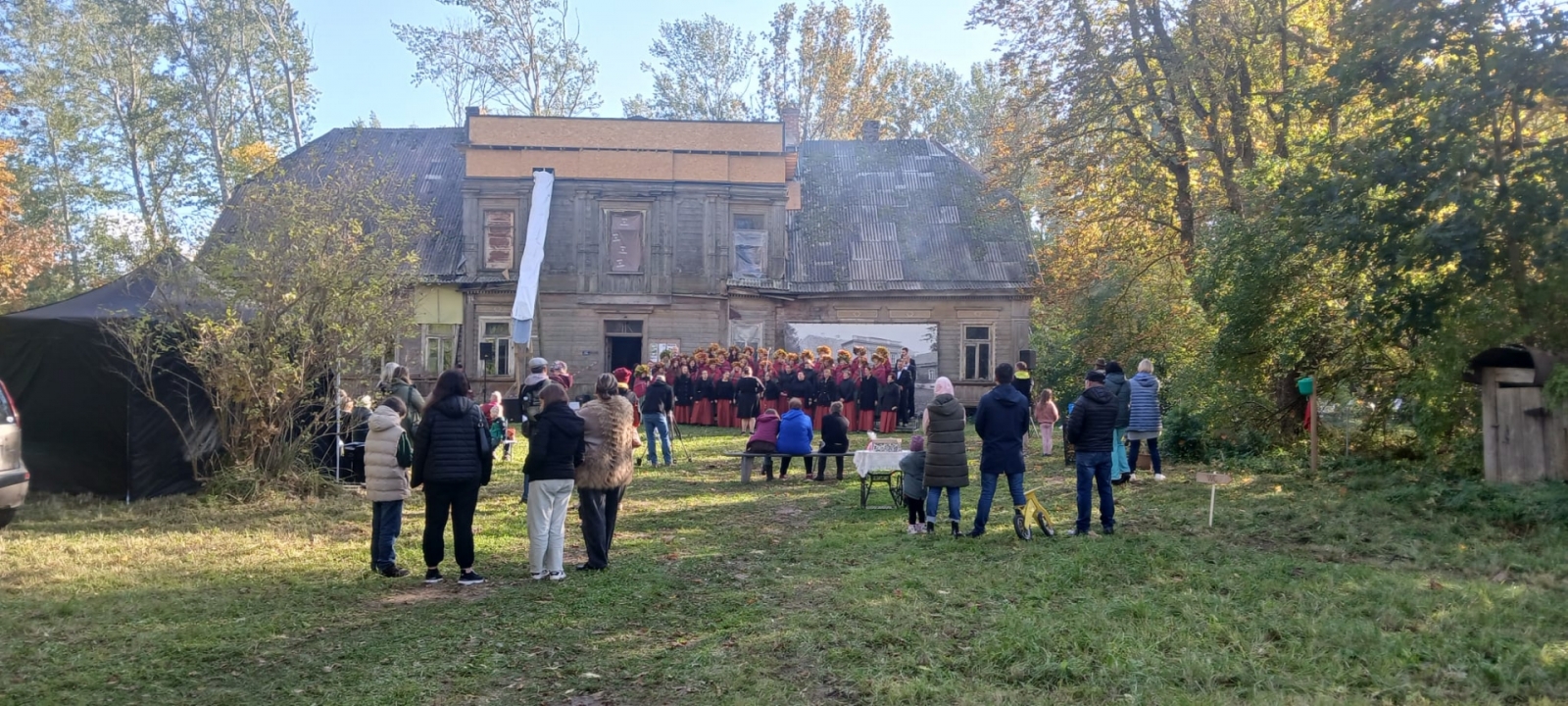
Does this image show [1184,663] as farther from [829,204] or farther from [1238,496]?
[829,204]

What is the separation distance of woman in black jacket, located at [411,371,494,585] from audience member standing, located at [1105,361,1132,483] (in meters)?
8.63

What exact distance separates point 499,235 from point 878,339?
37.2 ft

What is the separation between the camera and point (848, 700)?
539 cm

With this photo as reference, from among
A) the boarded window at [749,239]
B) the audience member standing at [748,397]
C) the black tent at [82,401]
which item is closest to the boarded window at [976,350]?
the boarded window at [749,239]

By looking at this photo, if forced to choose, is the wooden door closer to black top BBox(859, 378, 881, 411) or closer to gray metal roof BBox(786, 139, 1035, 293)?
Result: black top BBox(859, 378, 881, 411)

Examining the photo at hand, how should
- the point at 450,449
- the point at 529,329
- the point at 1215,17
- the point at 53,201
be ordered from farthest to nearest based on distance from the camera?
the point at 53,201
the point at 529,329
the point at 1215,17
the point at 450,449

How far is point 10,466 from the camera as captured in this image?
32.0ft

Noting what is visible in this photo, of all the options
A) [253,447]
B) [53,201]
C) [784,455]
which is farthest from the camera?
[53,201]

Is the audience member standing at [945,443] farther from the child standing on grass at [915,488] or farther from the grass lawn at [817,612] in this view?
the grass lawn at [817,612]

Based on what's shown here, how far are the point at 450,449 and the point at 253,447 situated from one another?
551cm

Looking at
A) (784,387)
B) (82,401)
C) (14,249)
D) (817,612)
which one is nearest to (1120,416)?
(817,612)

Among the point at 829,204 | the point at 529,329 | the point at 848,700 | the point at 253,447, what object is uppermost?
the point at 829,204

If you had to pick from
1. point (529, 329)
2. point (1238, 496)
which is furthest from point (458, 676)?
point (529, 329)

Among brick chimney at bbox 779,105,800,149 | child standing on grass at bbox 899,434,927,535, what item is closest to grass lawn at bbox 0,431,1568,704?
child standing on grass at bbox 899,434,927,535
